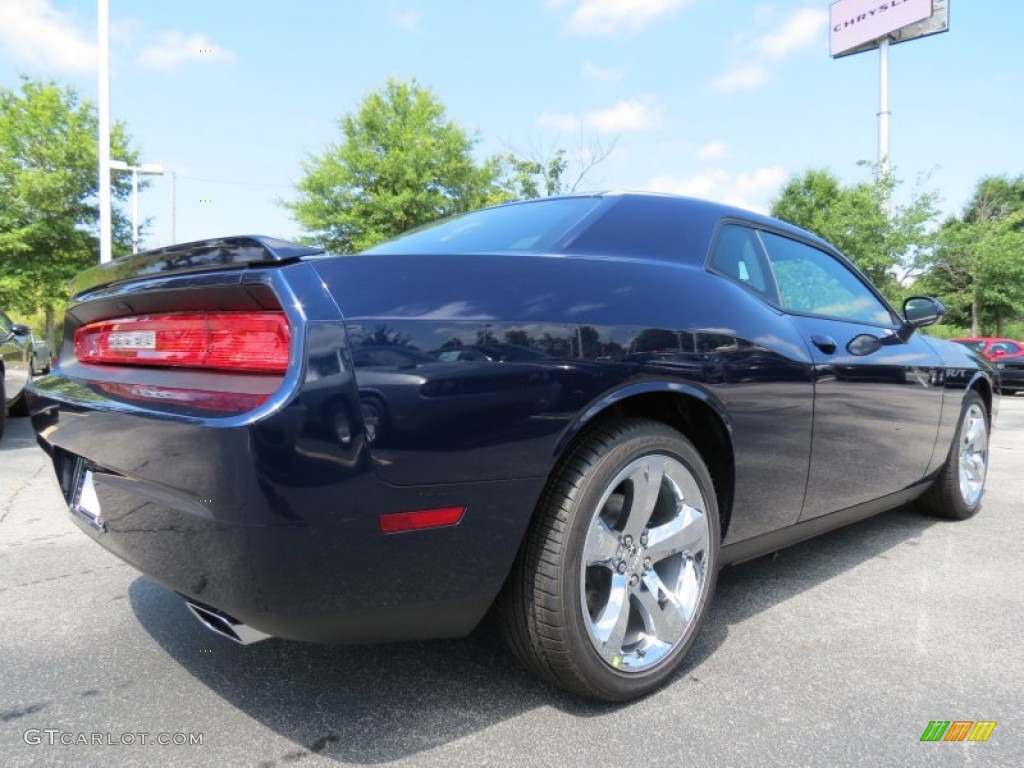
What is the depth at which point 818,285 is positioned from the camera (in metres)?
2.98

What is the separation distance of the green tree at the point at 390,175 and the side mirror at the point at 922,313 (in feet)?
65.8

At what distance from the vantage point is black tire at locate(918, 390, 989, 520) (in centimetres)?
380

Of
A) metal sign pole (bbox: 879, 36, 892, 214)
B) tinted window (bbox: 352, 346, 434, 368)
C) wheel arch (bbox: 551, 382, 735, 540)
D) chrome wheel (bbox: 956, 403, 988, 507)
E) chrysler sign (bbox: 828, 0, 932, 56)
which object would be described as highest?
chrysler sign (bbox: 828, 0, 932, 56)

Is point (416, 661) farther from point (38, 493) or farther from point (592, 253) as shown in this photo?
point (38, 493)

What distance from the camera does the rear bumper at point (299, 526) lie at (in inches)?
55.5

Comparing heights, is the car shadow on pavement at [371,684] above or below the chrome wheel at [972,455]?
below

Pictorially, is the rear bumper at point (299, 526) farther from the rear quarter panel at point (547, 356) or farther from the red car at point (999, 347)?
the red car at point (999, 347)

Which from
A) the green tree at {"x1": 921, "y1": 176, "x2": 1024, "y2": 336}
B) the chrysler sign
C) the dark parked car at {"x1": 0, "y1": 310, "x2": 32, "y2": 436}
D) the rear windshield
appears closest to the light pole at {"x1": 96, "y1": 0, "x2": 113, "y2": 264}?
the dark parked car at {"x1": 0, "y1": 310, "x2": 32, "y2": 436}

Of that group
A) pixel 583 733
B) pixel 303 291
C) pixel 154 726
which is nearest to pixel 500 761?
pixel 583 733

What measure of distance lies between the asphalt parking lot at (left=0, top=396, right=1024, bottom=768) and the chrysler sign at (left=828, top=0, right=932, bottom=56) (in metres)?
32.3

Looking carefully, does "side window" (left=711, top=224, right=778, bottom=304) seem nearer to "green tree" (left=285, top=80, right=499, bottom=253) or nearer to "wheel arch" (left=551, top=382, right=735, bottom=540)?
"wheel arch" (left=551, top=382, right=735, bottom=540)

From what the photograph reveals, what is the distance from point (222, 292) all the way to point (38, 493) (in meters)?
3.96

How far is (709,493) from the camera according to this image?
2.13 m

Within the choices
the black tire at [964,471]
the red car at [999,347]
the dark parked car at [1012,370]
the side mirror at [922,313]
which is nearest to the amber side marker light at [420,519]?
the side mirror at [922,313]
